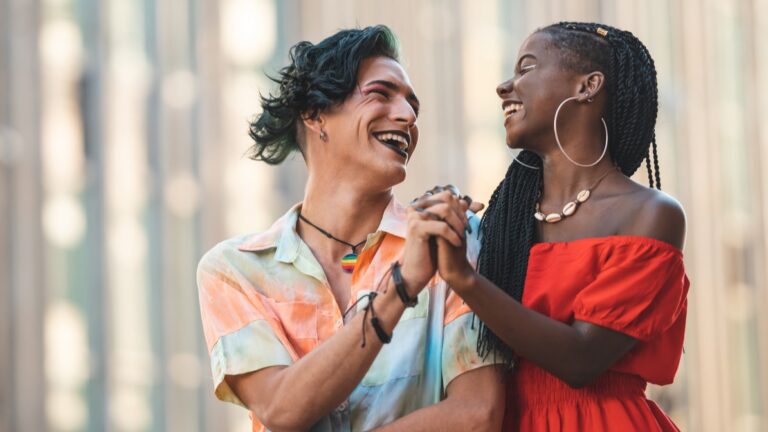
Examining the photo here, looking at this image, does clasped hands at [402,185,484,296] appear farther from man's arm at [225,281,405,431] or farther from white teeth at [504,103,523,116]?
white teeth at [504,103,523,116]

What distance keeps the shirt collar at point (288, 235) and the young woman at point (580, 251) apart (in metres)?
0.23

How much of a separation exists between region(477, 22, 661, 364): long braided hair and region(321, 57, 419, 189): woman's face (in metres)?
0.32

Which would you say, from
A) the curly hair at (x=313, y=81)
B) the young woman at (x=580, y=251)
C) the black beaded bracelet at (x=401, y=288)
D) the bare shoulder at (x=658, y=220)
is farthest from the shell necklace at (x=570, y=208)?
the curly hair at (x=313, y=81)

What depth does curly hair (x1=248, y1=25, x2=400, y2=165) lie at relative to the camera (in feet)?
11.9

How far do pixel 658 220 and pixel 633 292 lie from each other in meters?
0.18

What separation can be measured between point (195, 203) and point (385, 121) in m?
6.10

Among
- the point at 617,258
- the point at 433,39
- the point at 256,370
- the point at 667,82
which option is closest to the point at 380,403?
the point at 256,370

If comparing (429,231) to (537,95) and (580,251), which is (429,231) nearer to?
(580,251)

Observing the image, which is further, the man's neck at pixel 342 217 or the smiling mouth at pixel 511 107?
the man's neck at pixel 342 217

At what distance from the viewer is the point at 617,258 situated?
316cm

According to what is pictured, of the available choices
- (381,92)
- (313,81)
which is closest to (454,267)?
(381,92)

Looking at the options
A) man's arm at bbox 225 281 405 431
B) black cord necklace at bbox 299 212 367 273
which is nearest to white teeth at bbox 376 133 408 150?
black cord necklace at bbox 299 212 367 273

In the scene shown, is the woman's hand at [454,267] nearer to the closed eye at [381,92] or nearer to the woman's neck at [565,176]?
the woman's neck at [565,176]

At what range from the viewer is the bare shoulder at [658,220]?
3.17 m
